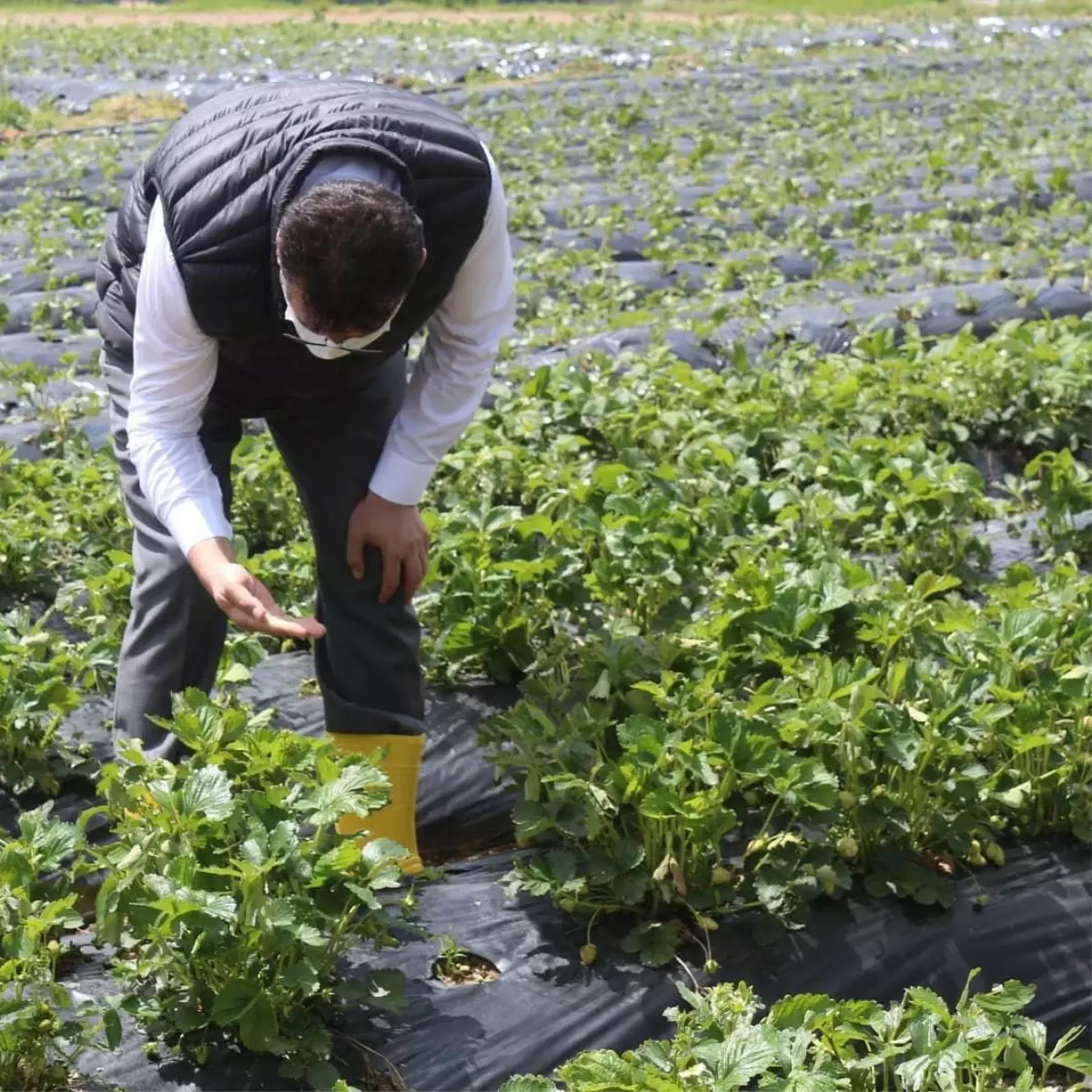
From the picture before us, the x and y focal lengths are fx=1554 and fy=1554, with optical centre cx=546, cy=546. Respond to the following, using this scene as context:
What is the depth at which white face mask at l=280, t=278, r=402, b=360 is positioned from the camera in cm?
219

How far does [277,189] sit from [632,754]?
1.04 meters

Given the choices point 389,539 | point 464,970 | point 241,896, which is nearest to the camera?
point 241,896

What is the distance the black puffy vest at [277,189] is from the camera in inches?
88.7

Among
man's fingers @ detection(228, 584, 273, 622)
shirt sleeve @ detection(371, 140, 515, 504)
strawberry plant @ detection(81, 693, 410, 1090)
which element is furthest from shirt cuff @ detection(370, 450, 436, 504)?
strawberry plant @ detection(81, 693, 410, 1090)

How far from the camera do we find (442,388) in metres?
2.66

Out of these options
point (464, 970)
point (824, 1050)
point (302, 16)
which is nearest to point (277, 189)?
point (464, 970)

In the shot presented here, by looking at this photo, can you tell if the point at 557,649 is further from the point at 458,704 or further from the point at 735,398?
the point at 735,398

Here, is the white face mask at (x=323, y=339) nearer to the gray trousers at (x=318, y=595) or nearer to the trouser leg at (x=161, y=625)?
the gray trousers at (x=318, y=595)

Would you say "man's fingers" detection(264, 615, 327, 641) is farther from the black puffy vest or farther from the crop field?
the black puffy vest

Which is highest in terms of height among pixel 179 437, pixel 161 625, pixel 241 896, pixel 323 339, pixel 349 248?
pixel 349 248

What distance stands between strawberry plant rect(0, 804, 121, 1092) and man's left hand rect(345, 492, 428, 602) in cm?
71

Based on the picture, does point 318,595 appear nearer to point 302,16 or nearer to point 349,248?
point 349,248

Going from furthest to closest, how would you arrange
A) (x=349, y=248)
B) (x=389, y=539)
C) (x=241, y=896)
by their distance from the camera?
(x=389, y=539) < (x=241, y=896) < (x=349, y=248)

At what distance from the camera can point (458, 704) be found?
3320 millimetres
